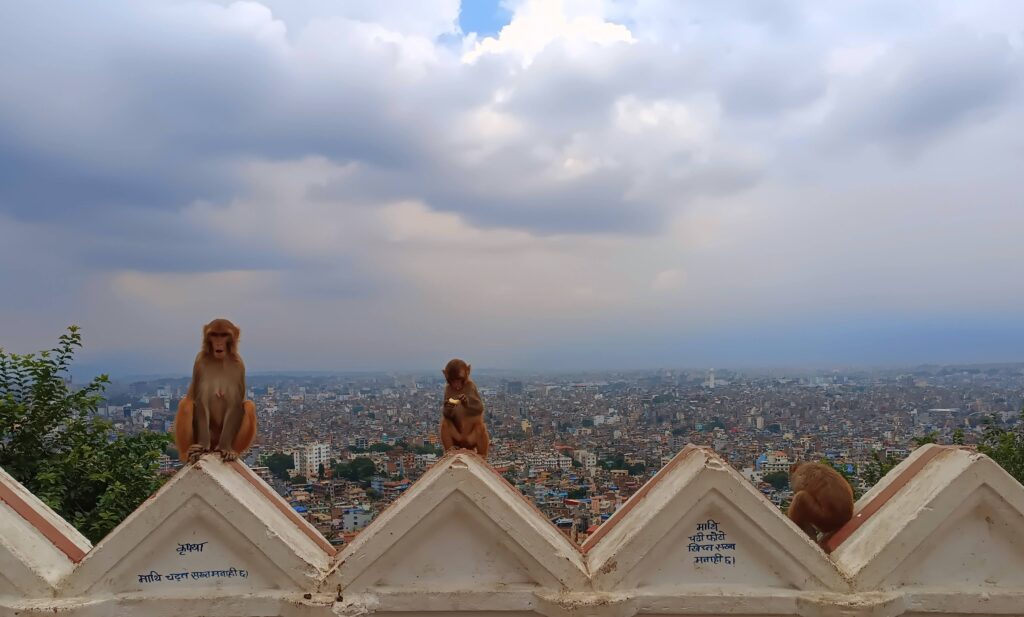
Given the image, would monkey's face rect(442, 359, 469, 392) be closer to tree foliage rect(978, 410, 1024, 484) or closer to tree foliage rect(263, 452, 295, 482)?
tree foliage rect(263, 452, 295, 482)

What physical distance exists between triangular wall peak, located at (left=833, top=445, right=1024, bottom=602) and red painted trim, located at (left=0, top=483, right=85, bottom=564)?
4629 millimetres

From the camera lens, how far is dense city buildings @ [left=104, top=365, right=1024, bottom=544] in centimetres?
1103

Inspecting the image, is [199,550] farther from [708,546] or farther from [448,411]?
[708,546]

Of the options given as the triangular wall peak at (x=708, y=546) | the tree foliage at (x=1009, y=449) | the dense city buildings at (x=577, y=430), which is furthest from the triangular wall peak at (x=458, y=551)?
the tree foliage at (x=1009, y=449)

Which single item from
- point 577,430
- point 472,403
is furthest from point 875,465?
point 577,430

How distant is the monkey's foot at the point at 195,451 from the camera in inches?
167

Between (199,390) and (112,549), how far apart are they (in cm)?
111

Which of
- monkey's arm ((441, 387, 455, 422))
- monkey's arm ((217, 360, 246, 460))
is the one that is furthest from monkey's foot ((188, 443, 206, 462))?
monkey's arm ((441, 387, 455, 422))

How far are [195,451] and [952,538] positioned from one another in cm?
477

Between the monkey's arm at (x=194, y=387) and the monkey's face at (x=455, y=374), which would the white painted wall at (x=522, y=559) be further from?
the monkey's face at (x=455, y=374)

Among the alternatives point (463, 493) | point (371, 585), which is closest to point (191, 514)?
point (371, 585)

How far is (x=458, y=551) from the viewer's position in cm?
390

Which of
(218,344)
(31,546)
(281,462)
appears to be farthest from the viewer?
(281,462)

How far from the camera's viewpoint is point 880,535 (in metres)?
3.86
